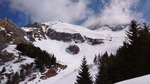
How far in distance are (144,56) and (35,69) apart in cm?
8890

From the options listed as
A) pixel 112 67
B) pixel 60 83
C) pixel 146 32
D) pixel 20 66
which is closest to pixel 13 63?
pixel 20 66

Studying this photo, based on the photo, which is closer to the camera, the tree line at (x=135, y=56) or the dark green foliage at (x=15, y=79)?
the tree line at (x=135, y=56)

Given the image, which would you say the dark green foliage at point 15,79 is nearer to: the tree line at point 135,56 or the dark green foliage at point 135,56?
the tree line at point 135,56

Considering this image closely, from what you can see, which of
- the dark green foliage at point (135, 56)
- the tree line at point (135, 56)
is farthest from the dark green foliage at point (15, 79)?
the dark green foliage at point (135, 56)

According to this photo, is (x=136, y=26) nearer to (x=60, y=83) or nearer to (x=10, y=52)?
(x=60, y=83)

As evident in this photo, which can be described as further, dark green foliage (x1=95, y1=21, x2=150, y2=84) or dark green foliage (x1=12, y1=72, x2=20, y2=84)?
dark green foliage (x1=12, y1=72, x2=20, y2=84)

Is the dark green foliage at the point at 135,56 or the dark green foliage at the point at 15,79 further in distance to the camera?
the dark green foliage at the point at 15,79

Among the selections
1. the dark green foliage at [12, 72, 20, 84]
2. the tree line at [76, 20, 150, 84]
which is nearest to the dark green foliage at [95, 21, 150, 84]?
the tree line at [76, 20, 150, 84]

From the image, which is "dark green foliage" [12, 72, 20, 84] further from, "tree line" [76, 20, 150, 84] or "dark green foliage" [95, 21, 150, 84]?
"dark green foliage" [95, 21, 150, 84]

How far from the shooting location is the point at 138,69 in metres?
28.3

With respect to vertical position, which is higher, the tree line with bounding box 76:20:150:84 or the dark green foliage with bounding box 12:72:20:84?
the dark green foliage with bounding box 12:72:20:84

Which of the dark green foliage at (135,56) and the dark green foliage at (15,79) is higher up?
the dark green foliage at (15,79)

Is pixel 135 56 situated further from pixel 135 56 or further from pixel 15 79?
pixel 15 79

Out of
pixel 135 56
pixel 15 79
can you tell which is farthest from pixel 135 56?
pixel 15 79
